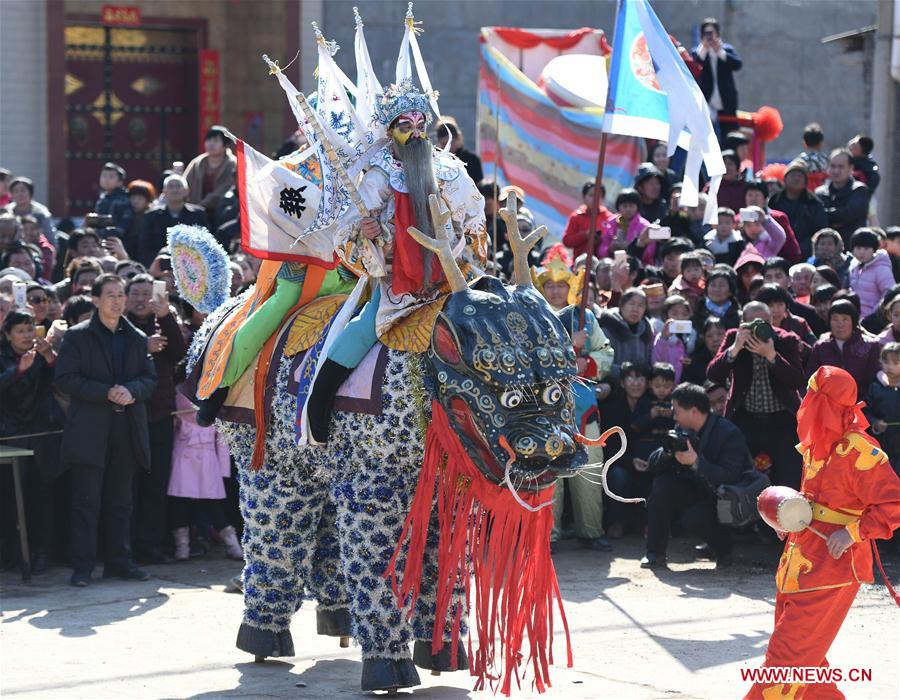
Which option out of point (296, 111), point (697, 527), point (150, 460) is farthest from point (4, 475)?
point (697, 527)

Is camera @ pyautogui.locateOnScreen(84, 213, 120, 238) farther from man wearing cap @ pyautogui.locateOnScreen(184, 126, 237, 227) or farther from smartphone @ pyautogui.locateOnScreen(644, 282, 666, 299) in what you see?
smartphone @ pyautogui.locateOnScreen(644, 282, 666, 299)

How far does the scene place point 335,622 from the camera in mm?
7703

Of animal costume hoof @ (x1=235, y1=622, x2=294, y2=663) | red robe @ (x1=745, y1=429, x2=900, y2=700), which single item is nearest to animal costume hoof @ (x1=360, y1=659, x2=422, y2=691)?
animal costume hoof @ (x1=235, y1=622, x2=294, y2=663)

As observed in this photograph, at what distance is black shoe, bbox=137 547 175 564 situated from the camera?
9.76 meters

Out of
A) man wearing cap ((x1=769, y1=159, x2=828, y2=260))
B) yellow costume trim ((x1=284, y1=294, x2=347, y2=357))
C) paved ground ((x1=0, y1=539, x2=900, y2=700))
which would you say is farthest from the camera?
man wearing cap ((x1=769, y1=159, x2=828, y2=260))

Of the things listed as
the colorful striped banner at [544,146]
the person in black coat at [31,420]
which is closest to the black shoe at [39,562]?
the person in black coat at [31,420]

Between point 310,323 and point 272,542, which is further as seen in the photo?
point 272,542

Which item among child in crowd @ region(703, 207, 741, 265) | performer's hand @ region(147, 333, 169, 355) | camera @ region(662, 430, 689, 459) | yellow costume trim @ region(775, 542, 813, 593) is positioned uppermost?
child in crowd @ region(703, 207, 741, 265)

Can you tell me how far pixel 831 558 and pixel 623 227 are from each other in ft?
20.6

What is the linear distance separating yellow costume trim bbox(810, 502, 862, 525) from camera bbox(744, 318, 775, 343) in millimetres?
3238

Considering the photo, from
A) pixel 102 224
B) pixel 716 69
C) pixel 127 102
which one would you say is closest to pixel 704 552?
pixel 102 224

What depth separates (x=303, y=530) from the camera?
7367 millimetres

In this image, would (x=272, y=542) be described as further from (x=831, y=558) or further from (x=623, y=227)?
(x=623, y=227)

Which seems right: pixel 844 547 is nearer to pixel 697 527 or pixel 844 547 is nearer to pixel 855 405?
pixel 855 405
